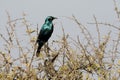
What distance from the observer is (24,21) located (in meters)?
5.35

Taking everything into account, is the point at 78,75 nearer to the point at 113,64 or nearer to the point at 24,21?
the point at 113,64

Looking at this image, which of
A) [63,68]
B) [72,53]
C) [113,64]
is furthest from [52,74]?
[113,64]

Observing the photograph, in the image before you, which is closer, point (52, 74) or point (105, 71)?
point (105, 71)

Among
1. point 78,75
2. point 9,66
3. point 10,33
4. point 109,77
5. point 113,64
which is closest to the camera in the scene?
point 109,77

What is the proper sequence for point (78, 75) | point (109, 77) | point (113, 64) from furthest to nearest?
point (78, 75) → point (113, 64) → point (109, 77)

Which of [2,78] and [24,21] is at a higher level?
[24,21]

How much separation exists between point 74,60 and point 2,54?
3.63 feet

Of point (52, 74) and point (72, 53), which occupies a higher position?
point (72, 53)

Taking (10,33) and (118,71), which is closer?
(118,71)

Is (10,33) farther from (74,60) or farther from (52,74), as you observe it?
(74,60)

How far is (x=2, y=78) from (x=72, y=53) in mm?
873

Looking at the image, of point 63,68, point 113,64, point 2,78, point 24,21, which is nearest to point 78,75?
point 63,68

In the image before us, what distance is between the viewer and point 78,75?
4461 millimetres

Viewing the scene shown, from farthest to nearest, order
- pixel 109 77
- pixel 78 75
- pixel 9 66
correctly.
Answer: pixel 9 66
pixel 78 75
pixel 109 77
